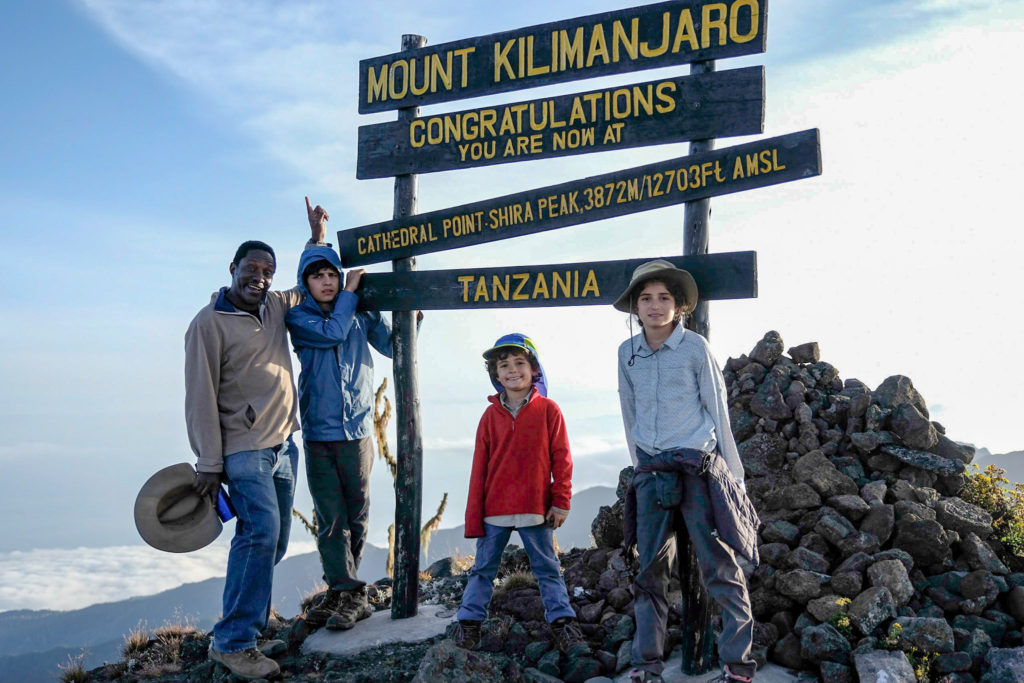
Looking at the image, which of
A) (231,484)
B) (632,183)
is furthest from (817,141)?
(231,484)

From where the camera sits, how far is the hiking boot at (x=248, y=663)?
6.30 m

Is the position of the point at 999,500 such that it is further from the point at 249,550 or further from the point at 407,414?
the point at 249,550

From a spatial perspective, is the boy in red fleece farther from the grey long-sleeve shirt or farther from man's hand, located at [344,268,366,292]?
man's hand, located at [344,268,366,292]

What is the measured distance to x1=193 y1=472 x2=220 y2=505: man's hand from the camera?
6.16 metres

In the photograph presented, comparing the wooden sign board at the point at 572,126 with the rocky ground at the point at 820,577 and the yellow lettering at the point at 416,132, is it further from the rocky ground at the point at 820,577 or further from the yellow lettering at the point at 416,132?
→ the rocky ground at the point at 820,577

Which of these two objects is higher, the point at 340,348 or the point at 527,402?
the point at 340,348

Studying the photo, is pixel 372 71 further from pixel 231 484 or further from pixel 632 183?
pixel 231 484

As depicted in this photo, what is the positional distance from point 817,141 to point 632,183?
1.39 meters

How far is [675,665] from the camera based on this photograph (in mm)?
6055

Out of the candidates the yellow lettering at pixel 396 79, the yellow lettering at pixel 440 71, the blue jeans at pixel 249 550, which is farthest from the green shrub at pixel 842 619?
the yellow lettering at pixel 396 79

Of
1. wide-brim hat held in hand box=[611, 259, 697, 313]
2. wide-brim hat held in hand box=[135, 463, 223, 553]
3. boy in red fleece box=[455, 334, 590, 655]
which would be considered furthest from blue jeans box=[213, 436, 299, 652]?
wide-brim hat held in hand box=[611, 259, 697, 313]

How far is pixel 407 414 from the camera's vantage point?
801 centimetres

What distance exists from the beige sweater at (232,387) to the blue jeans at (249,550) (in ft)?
0.41

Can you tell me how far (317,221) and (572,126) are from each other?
2.64 m
